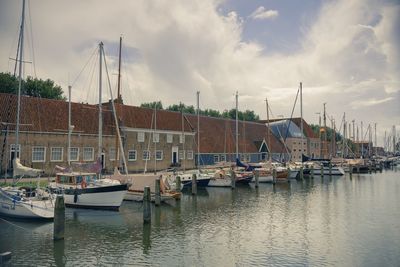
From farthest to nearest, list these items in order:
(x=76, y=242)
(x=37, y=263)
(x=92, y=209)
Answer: (x=92, y=209)
(x=76, y=242)
(x=37, y=263)

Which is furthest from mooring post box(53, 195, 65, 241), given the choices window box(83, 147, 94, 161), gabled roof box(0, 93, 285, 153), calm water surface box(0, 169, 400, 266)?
window box(83, 147, 94, 161)

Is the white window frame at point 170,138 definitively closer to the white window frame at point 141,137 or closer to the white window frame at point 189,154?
the white window frame at point 189,154

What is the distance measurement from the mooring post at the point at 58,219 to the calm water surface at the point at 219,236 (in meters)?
0.43

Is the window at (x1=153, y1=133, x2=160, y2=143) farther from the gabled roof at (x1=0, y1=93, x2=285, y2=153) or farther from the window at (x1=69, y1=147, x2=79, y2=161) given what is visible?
the window at (x1=69, y1=147, x2=79, y2=161)

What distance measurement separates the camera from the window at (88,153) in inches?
1596

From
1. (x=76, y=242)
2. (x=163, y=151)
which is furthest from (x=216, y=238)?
(x=163, y=151)

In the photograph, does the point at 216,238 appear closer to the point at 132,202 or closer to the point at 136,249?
the point at 136,249

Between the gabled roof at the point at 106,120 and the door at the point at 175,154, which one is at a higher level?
the gabled roof at the point at 106,120

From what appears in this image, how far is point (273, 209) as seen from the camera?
28.0m

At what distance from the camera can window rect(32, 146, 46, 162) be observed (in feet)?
117

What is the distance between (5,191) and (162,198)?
12045 millimetres

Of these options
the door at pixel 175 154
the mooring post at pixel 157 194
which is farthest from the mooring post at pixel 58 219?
the door at pixel 175 154

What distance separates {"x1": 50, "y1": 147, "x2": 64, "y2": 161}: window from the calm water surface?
13.7m

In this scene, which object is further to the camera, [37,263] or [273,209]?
[273,209]
